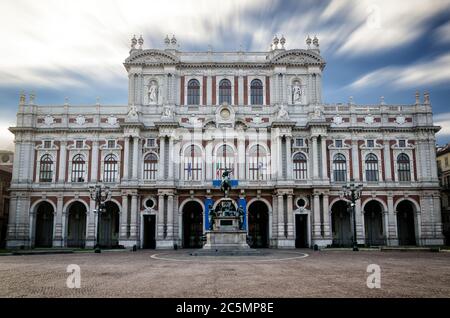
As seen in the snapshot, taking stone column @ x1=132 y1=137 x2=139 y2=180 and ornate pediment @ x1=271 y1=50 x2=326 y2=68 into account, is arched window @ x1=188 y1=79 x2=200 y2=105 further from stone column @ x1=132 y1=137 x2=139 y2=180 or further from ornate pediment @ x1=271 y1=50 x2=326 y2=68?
ornate pediment @ x1=271 y1=50 x2=326 y2=68

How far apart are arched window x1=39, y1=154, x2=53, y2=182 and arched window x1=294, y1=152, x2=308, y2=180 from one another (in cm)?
3165

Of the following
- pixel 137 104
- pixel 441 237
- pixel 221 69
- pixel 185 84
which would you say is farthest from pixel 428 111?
pixel 137 104

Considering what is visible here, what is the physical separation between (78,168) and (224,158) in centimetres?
1900

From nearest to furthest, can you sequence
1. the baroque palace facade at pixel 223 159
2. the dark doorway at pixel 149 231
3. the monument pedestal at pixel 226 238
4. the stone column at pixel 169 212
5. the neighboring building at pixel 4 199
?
1. the monument pedestal at pixel 226 238
2. the stone column at pixel 169 212
3. the baroque palace facade at pixel 223 159
4. the dark doorway at pixel 149 231
5. the neighboring building at pixel 4 199

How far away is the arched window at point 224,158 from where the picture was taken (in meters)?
53.3

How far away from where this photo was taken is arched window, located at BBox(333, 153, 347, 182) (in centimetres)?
5359

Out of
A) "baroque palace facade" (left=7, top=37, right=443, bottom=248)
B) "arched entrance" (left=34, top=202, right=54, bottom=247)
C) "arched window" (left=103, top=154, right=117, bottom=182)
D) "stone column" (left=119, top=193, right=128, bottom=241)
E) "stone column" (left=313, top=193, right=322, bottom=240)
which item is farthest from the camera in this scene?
"arched entrance" (left=34, top=202, right=54, bottom=247)

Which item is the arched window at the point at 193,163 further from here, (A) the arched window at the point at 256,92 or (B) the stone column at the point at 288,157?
(B) the stone column at the point at 288,157

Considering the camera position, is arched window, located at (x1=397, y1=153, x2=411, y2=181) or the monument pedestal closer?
the monument pedestal

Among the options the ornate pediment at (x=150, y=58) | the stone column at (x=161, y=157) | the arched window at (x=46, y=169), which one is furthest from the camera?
the ornate pediment at (x=150, y=58)

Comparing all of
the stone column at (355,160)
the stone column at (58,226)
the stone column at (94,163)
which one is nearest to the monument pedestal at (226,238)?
the stone column at (355,160)

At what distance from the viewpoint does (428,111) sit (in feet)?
179

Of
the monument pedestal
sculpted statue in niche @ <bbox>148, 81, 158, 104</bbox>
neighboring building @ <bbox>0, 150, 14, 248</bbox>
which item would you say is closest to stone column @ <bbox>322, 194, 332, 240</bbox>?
the monument pedestal

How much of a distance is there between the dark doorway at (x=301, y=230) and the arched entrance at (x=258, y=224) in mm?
3885
